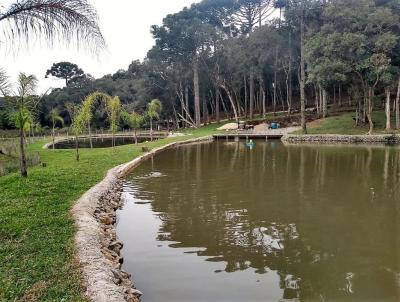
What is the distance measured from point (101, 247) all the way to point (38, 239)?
1.10m

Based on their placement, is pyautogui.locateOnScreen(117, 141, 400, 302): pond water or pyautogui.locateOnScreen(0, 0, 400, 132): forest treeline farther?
pyautogui.locateOnScreen(0, 0, 400, 132): forest treeline

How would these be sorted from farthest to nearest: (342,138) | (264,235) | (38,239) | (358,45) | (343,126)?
(343,126), (342,138), (358,45), (264,235), (38,239)

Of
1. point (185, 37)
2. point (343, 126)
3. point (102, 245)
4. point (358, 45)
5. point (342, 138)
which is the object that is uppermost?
point (185, 37)

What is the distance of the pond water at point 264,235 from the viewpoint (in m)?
6.57

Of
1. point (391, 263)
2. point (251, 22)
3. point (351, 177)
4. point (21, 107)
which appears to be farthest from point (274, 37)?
point (391, 263)

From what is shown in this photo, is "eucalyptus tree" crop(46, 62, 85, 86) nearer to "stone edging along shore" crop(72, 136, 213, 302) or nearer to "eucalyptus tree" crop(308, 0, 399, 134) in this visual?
"eucalyptus tree" crop(308, 0, 399, 134)

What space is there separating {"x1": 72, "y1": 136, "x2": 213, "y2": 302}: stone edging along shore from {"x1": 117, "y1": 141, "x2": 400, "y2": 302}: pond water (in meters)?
0.36

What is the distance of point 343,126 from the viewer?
3856 centimetres

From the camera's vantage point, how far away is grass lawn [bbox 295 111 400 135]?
1439 inches

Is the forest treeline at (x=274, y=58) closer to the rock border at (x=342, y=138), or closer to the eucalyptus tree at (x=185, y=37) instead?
the eucalyptus tree at (x=185, y=37)

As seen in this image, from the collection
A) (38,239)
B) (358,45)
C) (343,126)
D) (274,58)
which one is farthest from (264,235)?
(274,58)

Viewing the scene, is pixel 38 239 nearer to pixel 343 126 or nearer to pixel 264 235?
pixel 264 235

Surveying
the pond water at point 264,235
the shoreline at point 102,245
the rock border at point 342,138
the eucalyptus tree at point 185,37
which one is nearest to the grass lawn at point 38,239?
the shoreline at point 102,245

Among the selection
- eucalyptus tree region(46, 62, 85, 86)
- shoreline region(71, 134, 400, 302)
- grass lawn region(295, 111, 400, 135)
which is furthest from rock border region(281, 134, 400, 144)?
eucalyptus tree region(46, 62, 85, 86)
